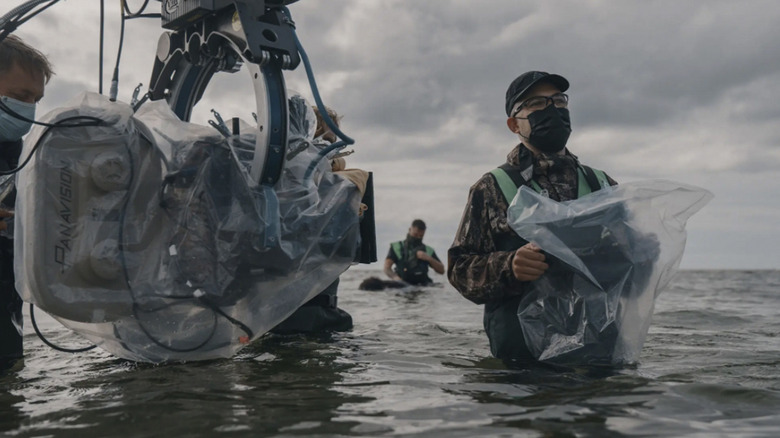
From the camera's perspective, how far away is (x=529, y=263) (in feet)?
11.4

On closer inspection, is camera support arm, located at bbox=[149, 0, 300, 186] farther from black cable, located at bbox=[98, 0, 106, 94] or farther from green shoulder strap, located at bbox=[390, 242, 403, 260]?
green shoulder strap, located at bbox=[390, 242, 403, 260]

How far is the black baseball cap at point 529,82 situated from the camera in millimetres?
3914

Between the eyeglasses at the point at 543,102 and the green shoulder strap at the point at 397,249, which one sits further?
the green shoulder strap at the point at 397,249

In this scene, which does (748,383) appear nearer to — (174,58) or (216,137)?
(216,137)

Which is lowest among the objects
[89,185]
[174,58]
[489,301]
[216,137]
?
[489,301]

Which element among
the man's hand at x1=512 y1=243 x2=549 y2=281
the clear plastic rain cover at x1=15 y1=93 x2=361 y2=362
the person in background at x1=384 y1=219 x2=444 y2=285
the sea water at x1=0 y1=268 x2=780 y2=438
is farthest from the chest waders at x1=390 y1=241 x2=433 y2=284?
the man's hand at x1=512 y1=243 x2=549 y2=281

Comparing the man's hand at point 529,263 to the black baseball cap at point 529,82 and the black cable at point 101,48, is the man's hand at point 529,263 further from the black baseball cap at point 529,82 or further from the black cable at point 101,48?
the black cable at point 101,48

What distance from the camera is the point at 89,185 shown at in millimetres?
3201

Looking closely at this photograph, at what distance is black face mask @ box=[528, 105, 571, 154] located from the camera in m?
3.86

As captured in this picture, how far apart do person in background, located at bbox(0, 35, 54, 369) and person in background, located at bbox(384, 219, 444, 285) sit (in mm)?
9717

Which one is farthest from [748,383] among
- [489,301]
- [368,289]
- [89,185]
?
[368,289]

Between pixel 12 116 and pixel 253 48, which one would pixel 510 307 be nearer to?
pixel 253 48

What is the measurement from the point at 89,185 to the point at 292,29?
4.13 ft

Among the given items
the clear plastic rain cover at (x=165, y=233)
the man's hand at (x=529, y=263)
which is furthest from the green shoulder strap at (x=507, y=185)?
the clear plastic rain cover at (x=165, y=233)
